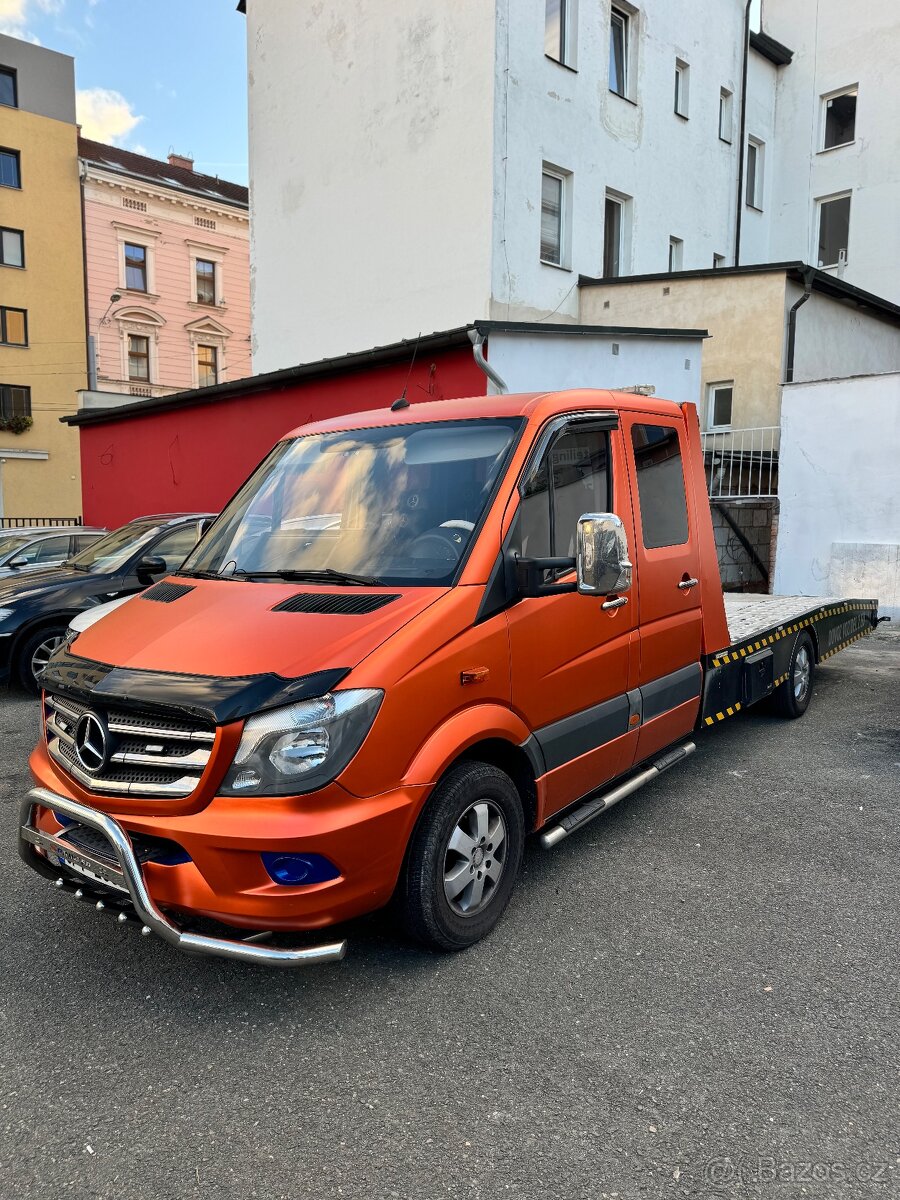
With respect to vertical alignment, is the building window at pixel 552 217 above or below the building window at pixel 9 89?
below

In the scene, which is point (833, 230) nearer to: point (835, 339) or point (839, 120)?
point (839, 120)

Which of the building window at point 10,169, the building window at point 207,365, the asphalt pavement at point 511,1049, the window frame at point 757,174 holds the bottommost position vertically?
the asphalt pavement at point 511,1049

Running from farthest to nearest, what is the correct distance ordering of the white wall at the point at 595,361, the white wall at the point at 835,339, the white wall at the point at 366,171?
the white wall at the point at 835,339
the white wall at the point at 366,171
the white wall at the point at 595,361

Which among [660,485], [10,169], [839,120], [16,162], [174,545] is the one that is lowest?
[174,545]

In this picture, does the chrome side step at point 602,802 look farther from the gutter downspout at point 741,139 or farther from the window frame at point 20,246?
the window frame at point 20,246

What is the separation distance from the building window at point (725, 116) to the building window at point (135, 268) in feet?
75.3

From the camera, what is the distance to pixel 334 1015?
2926mm

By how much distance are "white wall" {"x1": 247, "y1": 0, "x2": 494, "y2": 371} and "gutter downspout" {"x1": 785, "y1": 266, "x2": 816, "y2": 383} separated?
5.52 m

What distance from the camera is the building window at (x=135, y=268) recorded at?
3378cm

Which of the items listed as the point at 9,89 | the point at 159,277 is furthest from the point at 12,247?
the point at 9,89

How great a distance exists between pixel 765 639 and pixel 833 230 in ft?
70.4

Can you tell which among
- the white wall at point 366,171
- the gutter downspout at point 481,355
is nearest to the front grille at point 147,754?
the gutter downspout at point 481,355

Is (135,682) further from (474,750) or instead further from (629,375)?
(629,375)

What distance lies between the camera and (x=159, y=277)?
34219 mm
